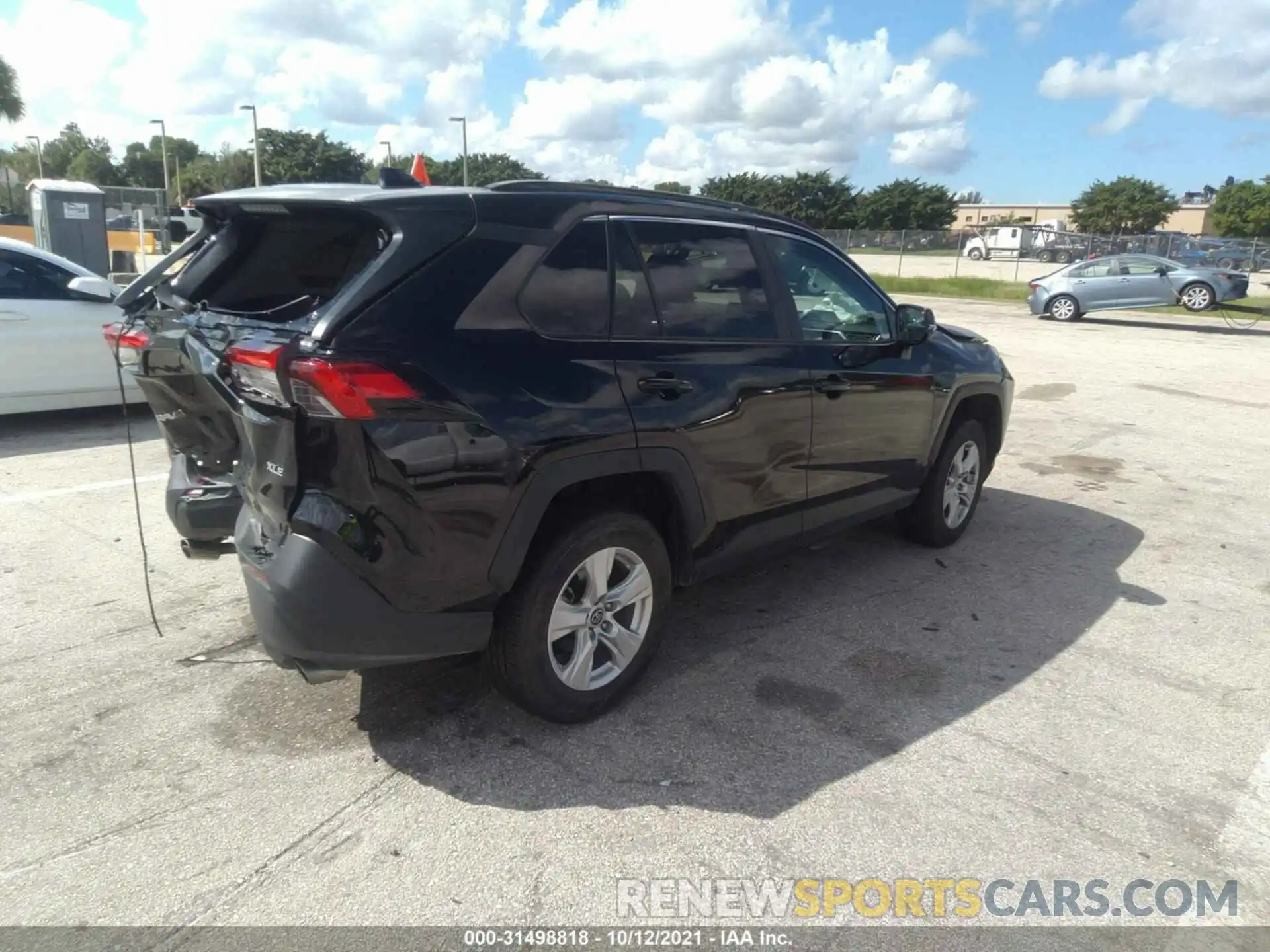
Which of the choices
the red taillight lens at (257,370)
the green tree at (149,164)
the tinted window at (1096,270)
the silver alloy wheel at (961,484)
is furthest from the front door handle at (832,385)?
the green tree at (149,164)

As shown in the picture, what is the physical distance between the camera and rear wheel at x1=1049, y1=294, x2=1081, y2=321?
2134cm

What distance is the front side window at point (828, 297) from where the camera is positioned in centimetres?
420

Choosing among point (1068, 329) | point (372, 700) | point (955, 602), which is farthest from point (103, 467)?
point (1068, 329)

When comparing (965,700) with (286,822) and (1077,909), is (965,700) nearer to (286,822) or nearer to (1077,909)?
(1077,909)

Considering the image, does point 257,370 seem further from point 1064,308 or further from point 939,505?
point 1064,308

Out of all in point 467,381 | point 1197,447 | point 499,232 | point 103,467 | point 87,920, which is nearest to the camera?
point 87,920

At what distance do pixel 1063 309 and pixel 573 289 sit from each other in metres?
21.1

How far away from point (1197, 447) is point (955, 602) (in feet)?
16.8

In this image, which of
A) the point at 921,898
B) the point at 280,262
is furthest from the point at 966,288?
the point at 921,898

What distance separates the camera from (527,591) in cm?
314

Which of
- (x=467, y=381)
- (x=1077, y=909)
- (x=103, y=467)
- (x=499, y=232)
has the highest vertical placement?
(x=499, y=232)

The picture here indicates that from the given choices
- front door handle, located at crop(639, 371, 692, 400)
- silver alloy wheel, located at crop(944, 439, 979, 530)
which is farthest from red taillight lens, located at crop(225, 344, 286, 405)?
silver alloy wheel, located at crop(944, 439, 979, 530)

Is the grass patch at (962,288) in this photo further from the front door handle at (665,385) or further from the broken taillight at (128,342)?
the broken taillight at (128,342)

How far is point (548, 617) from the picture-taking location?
320cm
